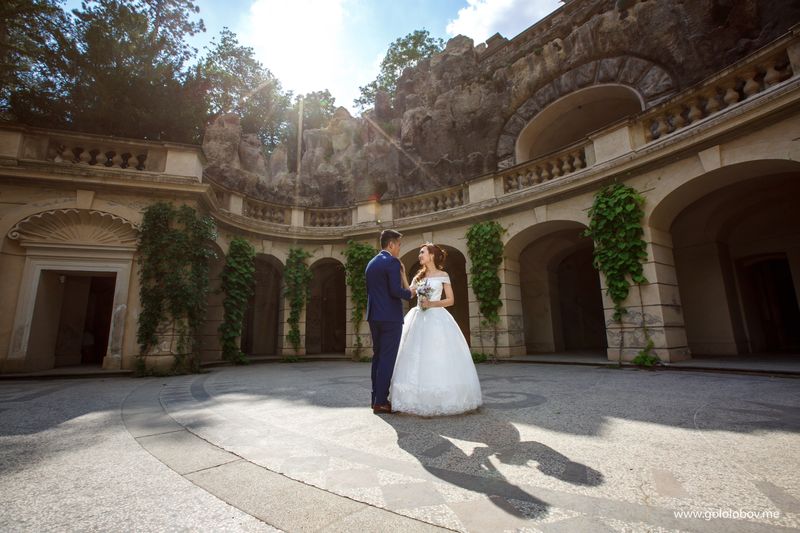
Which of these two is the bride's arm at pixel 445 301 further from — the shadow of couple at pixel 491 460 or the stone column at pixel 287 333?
the stone column at pixel 287 333

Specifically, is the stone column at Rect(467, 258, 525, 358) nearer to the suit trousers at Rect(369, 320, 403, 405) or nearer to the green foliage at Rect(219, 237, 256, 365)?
the suit trousers at Rect(369, 320, 403, 405)

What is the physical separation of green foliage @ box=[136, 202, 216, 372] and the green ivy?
16.0 ft

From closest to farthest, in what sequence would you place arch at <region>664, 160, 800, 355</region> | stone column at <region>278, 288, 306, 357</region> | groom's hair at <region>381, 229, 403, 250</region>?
groom's hair at <region>381, 229, 403, 250</region> < arch at <region>664, 160, 800, 355</region> < stone column at <region>278, 288, 306, 357</region>

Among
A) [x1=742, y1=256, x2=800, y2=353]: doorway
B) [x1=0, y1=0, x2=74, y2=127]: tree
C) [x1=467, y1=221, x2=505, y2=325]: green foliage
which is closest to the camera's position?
[x1=742, y1=256, x2=800, y2=353]: doorway

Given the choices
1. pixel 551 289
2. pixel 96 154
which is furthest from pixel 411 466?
pixel 96 154

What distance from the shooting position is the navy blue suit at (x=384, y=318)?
395cm

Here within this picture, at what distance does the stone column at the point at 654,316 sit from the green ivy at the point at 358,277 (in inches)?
299

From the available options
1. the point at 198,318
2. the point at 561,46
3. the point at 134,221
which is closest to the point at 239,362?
the point at 198,318

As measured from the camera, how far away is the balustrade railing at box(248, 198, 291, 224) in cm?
1230

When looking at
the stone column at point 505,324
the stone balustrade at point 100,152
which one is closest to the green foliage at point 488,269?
the stone column at point 505,324

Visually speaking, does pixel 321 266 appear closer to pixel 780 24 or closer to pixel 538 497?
pixel 538 497

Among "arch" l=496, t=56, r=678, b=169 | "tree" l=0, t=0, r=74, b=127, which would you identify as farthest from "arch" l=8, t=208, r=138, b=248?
"arch" l=496, t=56, r=678, b=169

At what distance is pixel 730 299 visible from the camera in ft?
30.2

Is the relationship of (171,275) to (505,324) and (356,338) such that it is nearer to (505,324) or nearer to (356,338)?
(356,338)
